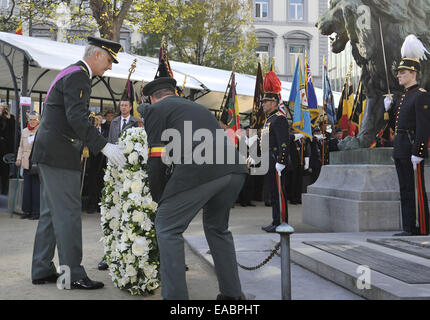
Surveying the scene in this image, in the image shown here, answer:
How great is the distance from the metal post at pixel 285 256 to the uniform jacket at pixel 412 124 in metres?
3.32

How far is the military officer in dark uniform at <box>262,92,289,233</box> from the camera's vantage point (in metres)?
7.17

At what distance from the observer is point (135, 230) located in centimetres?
402

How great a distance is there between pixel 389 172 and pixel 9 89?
11.5 m

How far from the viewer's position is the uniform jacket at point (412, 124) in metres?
5.88

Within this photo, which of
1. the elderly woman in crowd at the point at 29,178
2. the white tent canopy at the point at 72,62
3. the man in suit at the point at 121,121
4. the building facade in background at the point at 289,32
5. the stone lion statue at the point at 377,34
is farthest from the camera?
the building facade in background at the point at 289,32

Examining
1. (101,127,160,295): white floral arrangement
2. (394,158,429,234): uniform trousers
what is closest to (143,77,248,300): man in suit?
(101,127,160,295): white floral arrangement

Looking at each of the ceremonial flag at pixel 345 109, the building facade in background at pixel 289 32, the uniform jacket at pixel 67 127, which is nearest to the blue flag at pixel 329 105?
the ceremonial flag at pixel 345 109

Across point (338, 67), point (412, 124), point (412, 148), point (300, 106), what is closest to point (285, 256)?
point (412, 148)

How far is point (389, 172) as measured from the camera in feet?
22.9

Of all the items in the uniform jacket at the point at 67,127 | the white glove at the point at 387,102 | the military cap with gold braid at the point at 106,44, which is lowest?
the uniform jacket at the point at 67,127

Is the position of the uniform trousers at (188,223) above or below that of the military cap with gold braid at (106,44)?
below

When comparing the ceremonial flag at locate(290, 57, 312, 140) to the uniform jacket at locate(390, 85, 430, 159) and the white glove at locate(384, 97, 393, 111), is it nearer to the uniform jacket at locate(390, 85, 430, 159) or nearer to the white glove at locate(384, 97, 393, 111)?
the white glove at locate(384, 97, 393, 111)

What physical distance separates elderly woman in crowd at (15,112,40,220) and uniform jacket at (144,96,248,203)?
6958 millimetres

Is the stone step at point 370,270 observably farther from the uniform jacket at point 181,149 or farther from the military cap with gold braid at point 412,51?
the military cap with gold braid at point 412,51
